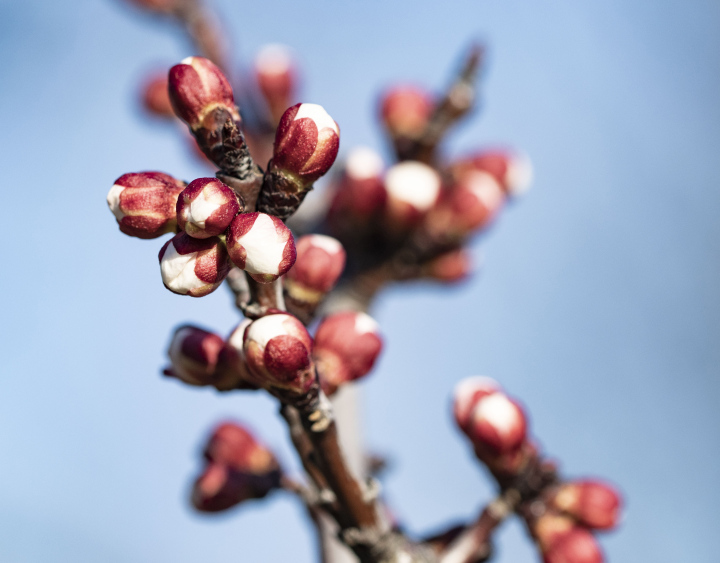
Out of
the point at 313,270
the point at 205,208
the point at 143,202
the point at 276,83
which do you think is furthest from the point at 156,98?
the point at 205,208

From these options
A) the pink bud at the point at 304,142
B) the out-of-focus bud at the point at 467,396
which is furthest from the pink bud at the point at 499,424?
the pink bud at the point at 304,142

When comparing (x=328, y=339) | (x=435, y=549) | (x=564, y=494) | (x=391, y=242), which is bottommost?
(x=435, y=549)

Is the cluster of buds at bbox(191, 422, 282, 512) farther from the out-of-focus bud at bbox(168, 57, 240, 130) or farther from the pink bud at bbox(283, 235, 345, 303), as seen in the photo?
the out-of-focus bud at bbox(168, 57, 240, 130)

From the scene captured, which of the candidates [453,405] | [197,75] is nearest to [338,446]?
[453,405]

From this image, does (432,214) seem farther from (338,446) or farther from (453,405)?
(338,446)

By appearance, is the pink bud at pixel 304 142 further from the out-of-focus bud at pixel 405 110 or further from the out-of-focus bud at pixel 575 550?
the out-of-focus bud at pixel 405 110
